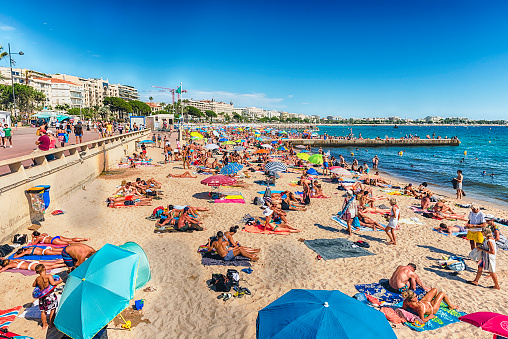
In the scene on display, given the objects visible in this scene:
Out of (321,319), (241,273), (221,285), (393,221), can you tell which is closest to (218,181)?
(241,273)

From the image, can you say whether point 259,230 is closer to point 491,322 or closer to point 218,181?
point 218,181

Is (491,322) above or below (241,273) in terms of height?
above

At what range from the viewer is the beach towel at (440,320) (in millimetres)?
4940

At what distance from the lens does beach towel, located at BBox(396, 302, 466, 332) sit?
494 cm

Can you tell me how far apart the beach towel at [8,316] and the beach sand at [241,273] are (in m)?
0.11

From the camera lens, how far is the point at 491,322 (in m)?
3.49

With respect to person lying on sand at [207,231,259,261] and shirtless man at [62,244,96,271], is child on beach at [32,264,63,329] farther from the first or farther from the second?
person lying on sand at [207,231,259,261]

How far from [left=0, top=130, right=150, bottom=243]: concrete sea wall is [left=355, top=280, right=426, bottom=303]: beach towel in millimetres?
9253

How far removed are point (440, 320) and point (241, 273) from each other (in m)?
4.10

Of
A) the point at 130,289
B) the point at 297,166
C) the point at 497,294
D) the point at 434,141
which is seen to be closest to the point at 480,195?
the point at 297,166

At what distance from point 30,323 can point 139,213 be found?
240 inches

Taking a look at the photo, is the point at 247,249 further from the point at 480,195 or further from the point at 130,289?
the point at 480,195

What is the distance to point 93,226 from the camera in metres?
9.28

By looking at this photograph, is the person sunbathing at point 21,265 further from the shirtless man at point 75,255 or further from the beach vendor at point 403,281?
the beach vendor at point 403,281
